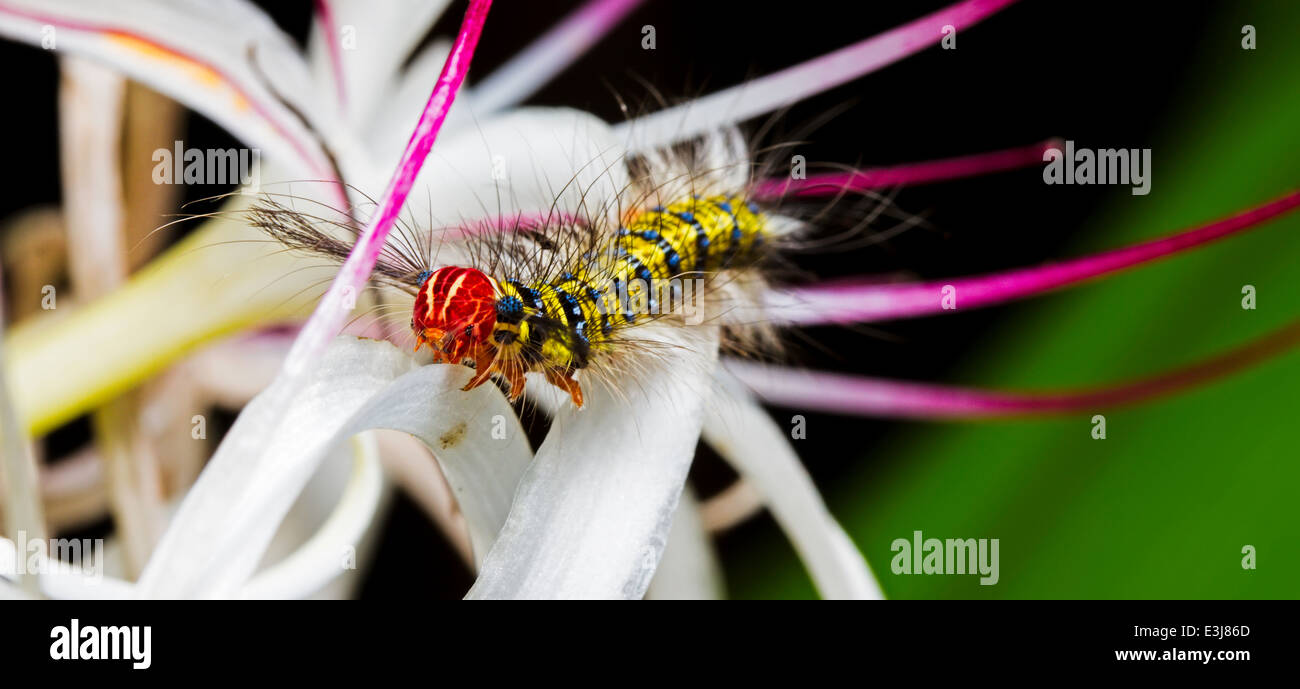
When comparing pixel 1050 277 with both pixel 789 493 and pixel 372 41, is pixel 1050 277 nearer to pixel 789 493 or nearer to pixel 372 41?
pixel 789 493

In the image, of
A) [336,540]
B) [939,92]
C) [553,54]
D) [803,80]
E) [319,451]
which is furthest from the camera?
[939,92]

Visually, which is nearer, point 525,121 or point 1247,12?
point 525,121

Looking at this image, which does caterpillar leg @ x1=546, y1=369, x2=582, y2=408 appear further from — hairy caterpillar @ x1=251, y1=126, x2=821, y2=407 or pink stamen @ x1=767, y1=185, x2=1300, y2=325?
pink stamen @ x1=767, y1=185, x2=1300, y2=325

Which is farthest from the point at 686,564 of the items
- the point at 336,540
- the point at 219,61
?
the point at 219,61

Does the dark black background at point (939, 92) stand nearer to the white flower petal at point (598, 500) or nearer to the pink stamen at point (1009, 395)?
the pink stamen at point (1009, 395)

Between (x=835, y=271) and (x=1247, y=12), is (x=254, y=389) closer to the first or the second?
(x=835, y=271)
